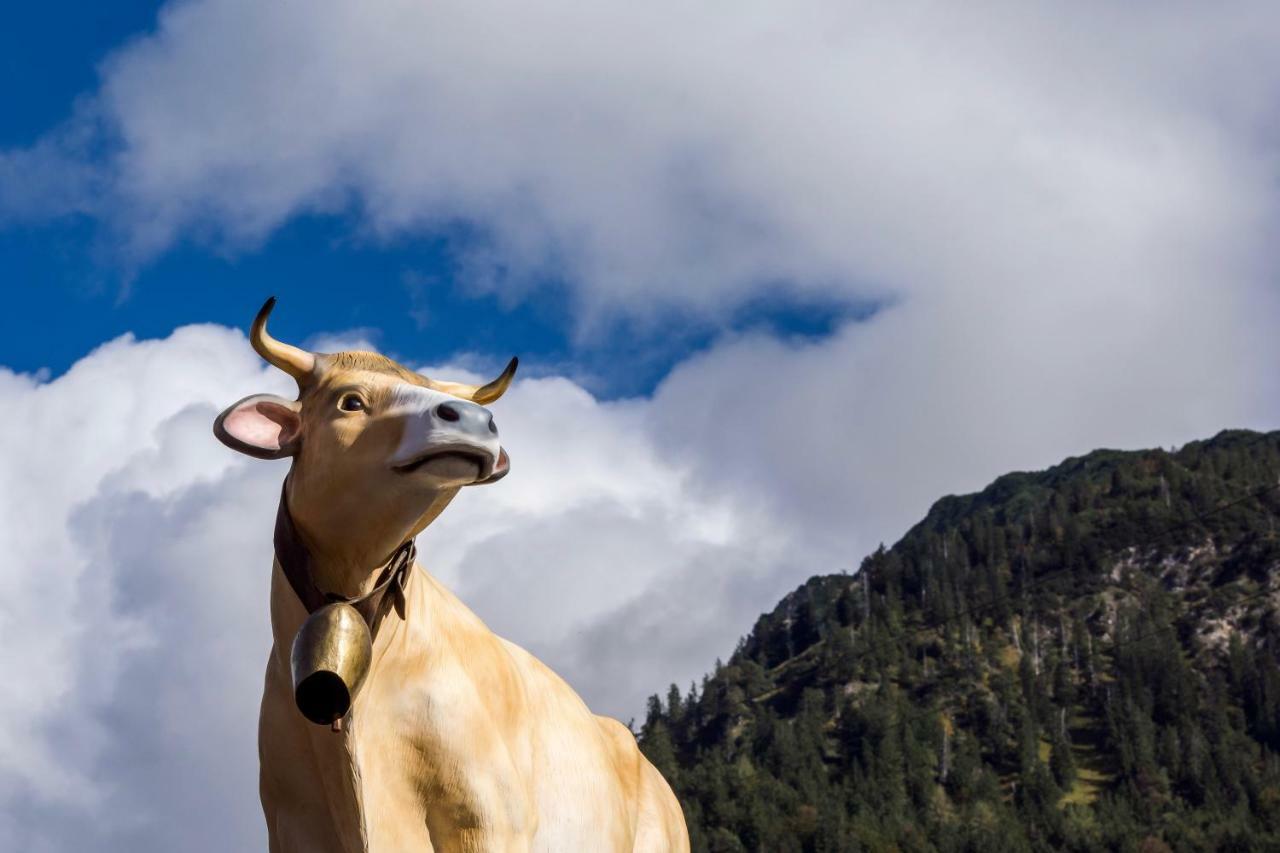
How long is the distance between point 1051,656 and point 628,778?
599 ft

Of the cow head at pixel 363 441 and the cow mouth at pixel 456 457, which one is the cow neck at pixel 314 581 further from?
the cow mouth at pixel 456 457

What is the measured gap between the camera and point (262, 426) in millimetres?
5855

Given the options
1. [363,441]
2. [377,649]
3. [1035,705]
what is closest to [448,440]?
[363,441]

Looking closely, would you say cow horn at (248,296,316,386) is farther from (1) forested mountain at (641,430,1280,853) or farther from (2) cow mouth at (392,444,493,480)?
(1) forested mountain at (641,430,1280,853)

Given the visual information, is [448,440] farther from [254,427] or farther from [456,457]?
[254,427]

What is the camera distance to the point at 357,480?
5.59 meters

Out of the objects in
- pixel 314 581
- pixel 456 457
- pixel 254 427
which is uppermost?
pixel 254 427

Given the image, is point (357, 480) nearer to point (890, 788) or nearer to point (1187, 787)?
point (890, 788)

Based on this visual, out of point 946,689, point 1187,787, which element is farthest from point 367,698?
point 946,689

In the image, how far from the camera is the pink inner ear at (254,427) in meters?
5.74

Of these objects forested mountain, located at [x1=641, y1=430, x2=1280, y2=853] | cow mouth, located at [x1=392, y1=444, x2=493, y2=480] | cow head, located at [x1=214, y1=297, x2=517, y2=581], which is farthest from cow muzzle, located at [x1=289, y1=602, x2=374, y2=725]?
forested mountain, located at [x1=641, y1=430, x2=1280, y2=853]

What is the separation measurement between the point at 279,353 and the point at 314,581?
926 millimetres

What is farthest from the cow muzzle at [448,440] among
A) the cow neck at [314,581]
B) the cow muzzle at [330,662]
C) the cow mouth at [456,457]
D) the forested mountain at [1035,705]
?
the forested mountain at [1035,705]

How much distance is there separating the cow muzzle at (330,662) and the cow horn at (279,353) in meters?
1.04
